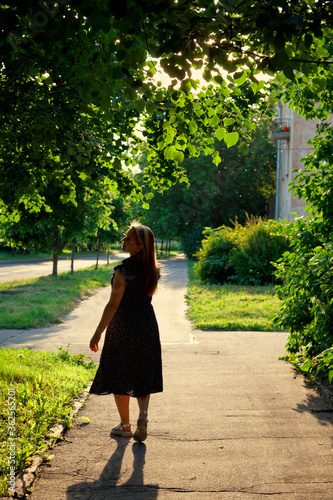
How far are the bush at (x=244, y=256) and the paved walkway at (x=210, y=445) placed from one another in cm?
1237

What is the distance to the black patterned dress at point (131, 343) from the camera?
14.7ft

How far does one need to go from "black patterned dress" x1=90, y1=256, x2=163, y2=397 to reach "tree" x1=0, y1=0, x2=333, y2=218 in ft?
3.57

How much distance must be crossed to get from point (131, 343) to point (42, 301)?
9801 millimetres

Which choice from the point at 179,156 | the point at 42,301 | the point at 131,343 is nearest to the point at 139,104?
the point at 179,156

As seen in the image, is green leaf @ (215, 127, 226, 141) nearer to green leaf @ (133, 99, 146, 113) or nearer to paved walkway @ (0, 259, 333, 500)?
→ green leaf @ (133, 99, 146, 113)

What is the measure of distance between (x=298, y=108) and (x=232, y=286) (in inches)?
488

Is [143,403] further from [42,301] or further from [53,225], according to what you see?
[53,225]

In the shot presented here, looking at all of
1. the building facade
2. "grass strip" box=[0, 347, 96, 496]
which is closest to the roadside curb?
"grass strip" box=[0, 347, 96, 496]

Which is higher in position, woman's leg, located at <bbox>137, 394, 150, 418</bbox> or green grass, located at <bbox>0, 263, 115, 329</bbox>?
woman's leg, located at <bbox>137, 394, 150, 418</bbox>

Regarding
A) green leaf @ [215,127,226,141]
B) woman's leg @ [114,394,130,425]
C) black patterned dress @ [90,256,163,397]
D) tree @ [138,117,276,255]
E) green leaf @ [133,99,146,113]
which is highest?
tree @ [138,117,276,255]

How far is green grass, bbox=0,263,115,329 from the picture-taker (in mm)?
10898

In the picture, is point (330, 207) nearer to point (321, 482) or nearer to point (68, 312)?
point (321, 482)

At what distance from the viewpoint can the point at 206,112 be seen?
4.99m

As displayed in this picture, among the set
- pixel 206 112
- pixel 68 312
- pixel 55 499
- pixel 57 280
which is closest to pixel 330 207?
pixel 206 112
